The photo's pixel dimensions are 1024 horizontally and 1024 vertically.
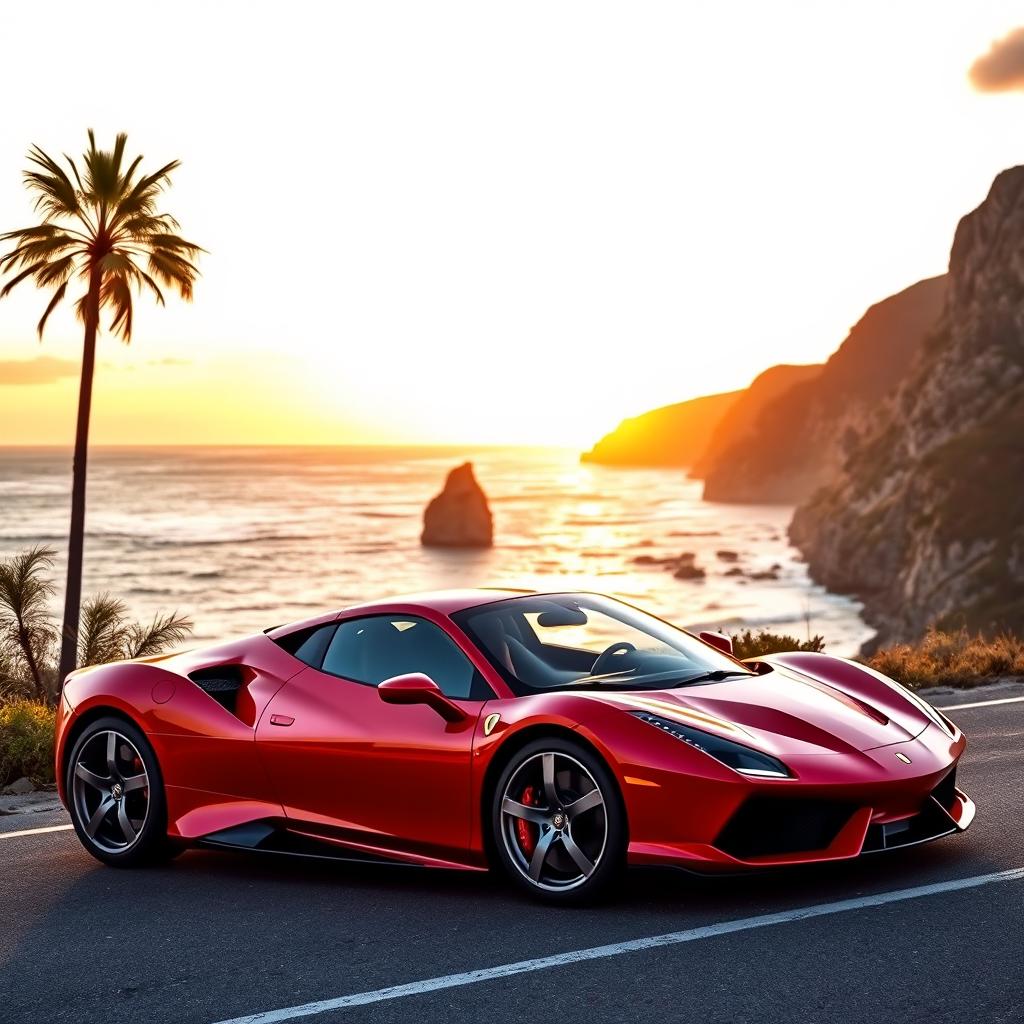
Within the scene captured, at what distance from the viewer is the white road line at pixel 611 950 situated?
466 centimetres

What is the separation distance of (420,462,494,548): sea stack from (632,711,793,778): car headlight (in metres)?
121

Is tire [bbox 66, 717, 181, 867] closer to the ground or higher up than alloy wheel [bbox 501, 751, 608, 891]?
closer to the ground

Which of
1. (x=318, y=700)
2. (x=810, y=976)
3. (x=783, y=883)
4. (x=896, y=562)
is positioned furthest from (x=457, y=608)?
(x=896, y=562)

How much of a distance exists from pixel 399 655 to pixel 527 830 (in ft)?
3.86

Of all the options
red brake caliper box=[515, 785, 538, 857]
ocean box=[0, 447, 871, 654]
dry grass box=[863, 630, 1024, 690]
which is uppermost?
red brake caliper box=[515, 785, 538, 857]

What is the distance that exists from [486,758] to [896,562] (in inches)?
4083

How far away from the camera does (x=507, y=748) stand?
601cm

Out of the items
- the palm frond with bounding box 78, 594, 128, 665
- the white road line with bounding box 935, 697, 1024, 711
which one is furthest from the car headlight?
the palm frond with bounding box 78, 594, 128, 665

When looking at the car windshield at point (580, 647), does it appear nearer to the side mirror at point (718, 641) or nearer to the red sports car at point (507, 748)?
the red sports car at point (507, 748)

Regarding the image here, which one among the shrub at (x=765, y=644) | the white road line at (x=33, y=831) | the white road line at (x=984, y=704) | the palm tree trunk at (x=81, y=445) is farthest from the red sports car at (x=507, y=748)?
the palm tree trunk at (x=81, y=445)

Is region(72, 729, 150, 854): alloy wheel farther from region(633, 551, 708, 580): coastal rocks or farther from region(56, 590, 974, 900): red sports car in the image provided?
region(633, 551, 708, 580): coastal rocks

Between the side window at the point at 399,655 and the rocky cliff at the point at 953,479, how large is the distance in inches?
2580

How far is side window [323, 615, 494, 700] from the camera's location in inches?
253

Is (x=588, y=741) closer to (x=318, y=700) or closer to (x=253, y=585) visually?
(x=318, y=700)
